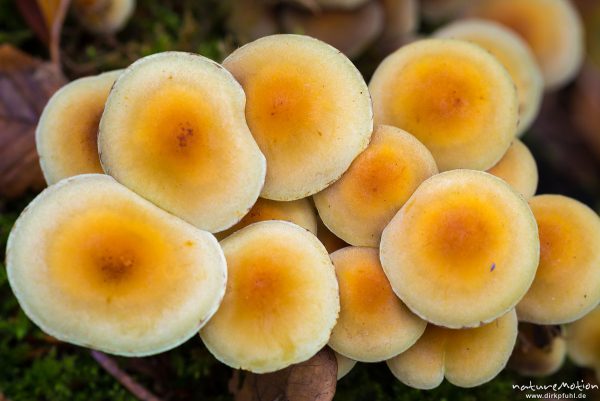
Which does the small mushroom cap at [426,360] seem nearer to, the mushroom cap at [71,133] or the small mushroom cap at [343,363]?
the small mushroom cap at [343,363]

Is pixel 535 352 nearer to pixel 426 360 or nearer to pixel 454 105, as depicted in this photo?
pixel 426 360

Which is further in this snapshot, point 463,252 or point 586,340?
point 586,340

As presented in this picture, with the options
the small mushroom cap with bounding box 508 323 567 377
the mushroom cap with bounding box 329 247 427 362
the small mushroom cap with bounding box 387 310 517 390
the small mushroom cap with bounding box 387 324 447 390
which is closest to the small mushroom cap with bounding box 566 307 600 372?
the small mushroom cap with bounding box 508 323 567 377

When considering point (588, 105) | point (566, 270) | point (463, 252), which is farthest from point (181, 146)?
point (588, 105)

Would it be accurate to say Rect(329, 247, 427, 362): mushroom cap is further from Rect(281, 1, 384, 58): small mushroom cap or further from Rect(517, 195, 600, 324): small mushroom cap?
Rect(281, 1, 384, 58): small mushroom cap

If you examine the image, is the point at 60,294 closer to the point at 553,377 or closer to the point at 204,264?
the point at 204,264

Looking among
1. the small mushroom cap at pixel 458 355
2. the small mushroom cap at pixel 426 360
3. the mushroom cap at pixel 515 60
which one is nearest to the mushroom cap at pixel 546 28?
the mushroom cap at pixel 515 60
